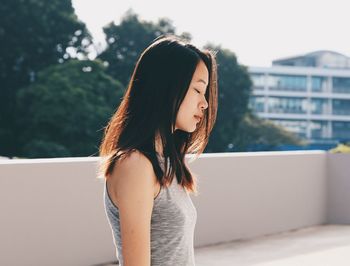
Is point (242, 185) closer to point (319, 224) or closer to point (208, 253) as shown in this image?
point (208, 253)

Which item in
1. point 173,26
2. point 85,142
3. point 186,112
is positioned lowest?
point 85,142

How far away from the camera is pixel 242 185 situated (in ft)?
23.9

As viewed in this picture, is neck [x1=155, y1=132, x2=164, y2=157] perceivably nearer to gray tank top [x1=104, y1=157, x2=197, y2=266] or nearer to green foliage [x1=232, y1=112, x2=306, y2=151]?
gray tank top [x1=104, y1=157, x2=197, y2=266]

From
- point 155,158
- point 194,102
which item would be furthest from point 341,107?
point 155,158

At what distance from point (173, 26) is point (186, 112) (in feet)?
117

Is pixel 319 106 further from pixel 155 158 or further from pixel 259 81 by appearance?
pixel 155 158

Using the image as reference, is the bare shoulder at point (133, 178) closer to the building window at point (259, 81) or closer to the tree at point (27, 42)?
the tree at point (27, 42)

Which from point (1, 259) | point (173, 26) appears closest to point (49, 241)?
point (1, 259)

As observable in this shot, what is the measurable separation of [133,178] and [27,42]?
2932cm

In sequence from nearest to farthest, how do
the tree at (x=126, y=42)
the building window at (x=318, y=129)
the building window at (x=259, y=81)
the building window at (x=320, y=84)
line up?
the tree at (x=126, y=42), the building window at (x=318, y=129), the building window at (x=259, y=81), the building window at (x=320, y=84)

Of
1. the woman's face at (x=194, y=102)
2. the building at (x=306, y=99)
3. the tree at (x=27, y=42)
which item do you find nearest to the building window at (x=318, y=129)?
the building at (x=306, y=99)

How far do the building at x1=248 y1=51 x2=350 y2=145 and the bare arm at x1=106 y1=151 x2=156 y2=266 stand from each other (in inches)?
2740

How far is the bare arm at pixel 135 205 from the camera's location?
4.36 feet

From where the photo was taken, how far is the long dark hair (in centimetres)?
142
